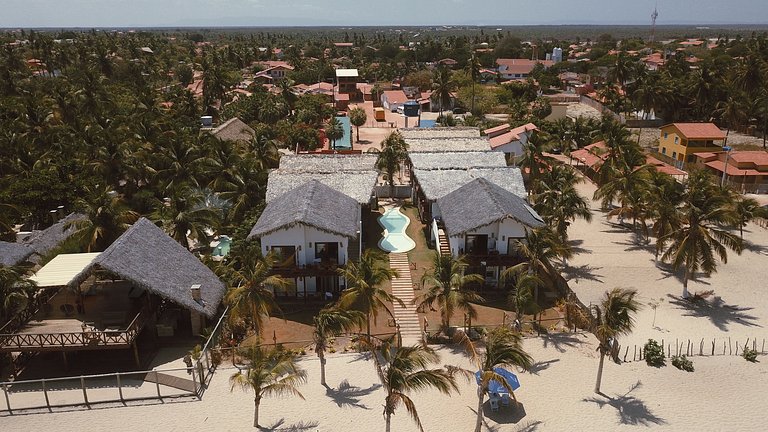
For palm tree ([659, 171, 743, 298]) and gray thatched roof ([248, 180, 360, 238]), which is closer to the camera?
palm tree ([659, 171, 743, 298])

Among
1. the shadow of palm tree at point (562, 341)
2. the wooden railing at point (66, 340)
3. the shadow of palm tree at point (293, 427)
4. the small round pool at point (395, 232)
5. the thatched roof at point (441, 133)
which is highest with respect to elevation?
the thatched roof at point (441, 133)

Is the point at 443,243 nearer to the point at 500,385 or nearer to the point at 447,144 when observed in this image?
the point at 500,385

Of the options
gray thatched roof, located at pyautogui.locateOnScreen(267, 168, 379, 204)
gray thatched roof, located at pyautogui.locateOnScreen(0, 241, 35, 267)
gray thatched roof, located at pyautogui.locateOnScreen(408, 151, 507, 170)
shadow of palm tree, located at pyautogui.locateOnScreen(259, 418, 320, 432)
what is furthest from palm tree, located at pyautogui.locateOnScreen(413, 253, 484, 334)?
gray thatched roof, located at pyautogui.locateOnScreen(0, 241, 35, 267)

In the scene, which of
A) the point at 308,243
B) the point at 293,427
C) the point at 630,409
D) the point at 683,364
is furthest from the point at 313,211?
the point at 683,364

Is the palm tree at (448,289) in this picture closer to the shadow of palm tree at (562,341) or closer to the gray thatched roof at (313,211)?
the shadow of palm tree at (562,341)

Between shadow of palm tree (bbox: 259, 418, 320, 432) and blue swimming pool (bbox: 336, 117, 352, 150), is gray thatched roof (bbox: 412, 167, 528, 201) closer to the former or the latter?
shadow of palm tree (bbox: 259, 418, 320, 432)

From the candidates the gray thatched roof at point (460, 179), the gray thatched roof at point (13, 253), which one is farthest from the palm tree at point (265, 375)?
the gray thatched roof at point (460, 179)

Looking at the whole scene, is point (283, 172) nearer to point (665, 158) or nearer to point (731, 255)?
point (731, 255)
